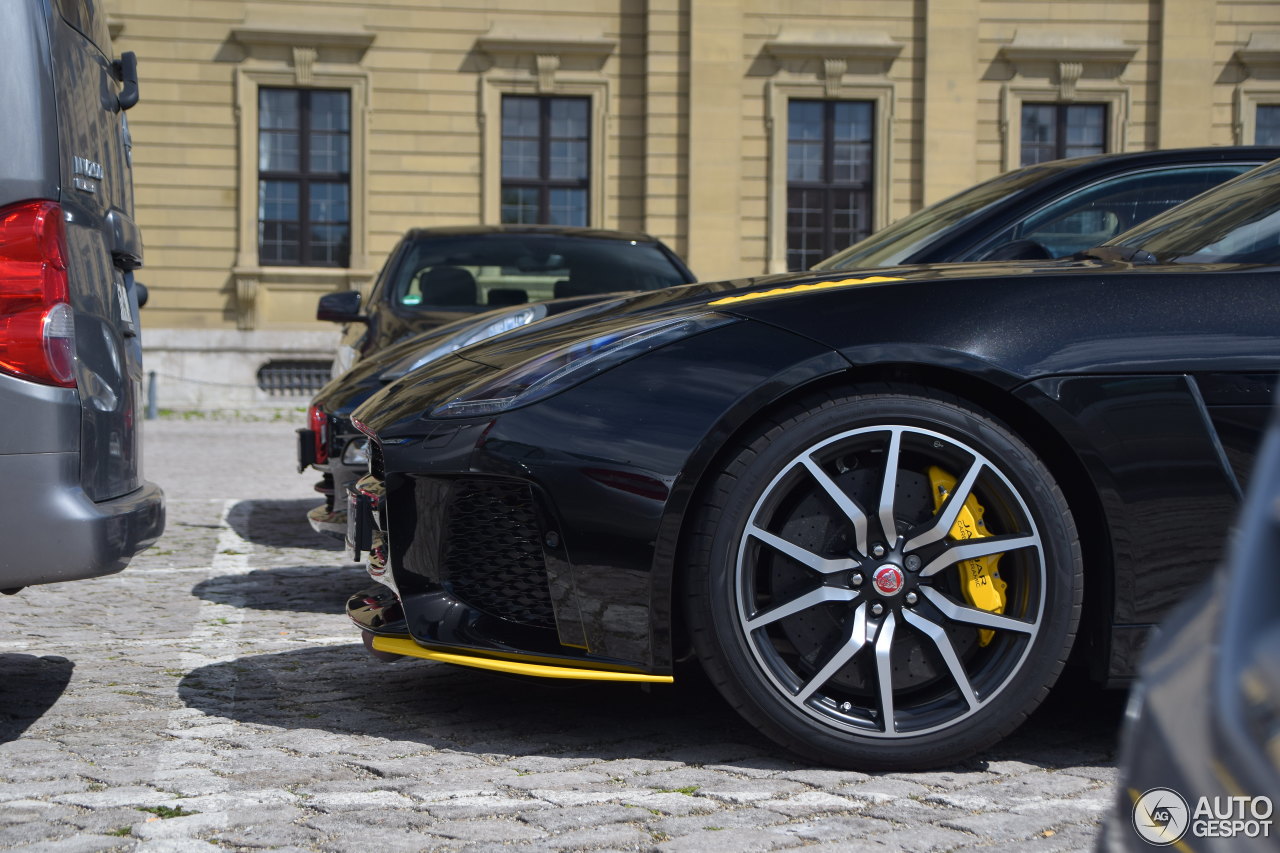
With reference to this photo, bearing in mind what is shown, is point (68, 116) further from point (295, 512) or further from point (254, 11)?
point (254, 11)

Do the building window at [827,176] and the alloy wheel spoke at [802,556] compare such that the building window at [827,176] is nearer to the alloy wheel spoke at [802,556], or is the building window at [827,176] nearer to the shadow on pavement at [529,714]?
the shadow on pavement at [529,714]

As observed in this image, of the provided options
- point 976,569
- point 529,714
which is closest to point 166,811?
point 529,714

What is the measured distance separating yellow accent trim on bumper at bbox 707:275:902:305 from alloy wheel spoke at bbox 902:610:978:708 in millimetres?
703

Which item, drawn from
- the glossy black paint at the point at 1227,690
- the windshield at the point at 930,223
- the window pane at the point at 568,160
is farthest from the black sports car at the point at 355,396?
the window pane at the point at 568,160

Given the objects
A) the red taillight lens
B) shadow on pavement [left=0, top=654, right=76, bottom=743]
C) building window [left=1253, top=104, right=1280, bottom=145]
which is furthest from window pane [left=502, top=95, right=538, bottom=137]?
shadow on pavement [left=0, top=654, right=76, bottom=743]

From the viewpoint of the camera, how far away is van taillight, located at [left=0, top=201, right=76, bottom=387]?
3012mm

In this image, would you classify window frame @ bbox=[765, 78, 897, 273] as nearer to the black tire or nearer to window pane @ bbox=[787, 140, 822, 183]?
window pane @ bbox=[787, 140, 822, 183]

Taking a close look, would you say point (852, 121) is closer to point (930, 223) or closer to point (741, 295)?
point (930, 223)

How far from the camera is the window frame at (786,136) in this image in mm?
21844

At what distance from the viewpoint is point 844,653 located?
287cm

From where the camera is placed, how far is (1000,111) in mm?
22266

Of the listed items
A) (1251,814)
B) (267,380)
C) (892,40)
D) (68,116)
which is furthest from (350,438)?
(892,40)

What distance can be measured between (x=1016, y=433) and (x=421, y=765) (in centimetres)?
139

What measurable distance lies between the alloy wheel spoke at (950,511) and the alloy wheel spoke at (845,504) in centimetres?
9
